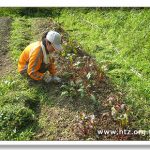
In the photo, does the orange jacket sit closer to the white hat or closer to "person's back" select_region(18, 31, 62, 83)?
"person's back" select_region(18, 31, 62, 83)

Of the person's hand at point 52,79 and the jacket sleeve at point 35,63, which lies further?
the person's hand at point 52,79

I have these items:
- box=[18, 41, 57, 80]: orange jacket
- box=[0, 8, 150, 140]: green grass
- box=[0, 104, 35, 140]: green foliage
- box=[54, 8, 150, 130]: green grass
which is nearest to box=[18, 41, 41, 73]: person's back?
box=[18, 41, 57, 80]: orange jacket

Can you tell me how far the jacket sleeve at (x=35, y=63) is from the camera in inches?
185

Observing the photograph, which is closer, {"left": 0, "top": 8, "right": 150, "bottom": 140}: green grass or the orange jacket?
{"left": 0, "top": 8, "right": 150, "bottom": 140}: green grass

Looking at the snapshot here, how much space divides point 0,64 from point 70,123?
1490 mm

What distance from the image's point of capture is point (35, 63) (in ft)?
15.5

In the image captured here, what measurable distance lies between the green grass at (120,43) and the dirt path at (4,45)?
0.70 metres

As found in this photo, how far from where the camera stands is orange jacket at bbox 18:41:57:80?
4.70m

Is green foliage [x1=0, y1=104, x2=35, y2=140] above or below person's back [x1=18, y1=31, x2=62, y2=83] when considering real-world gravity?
below

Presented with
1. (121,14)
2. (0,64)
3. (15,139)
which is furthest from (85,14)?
(15,139)

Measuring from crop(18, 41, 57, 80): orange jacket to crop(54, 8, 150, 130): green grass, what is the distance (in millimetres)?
708
